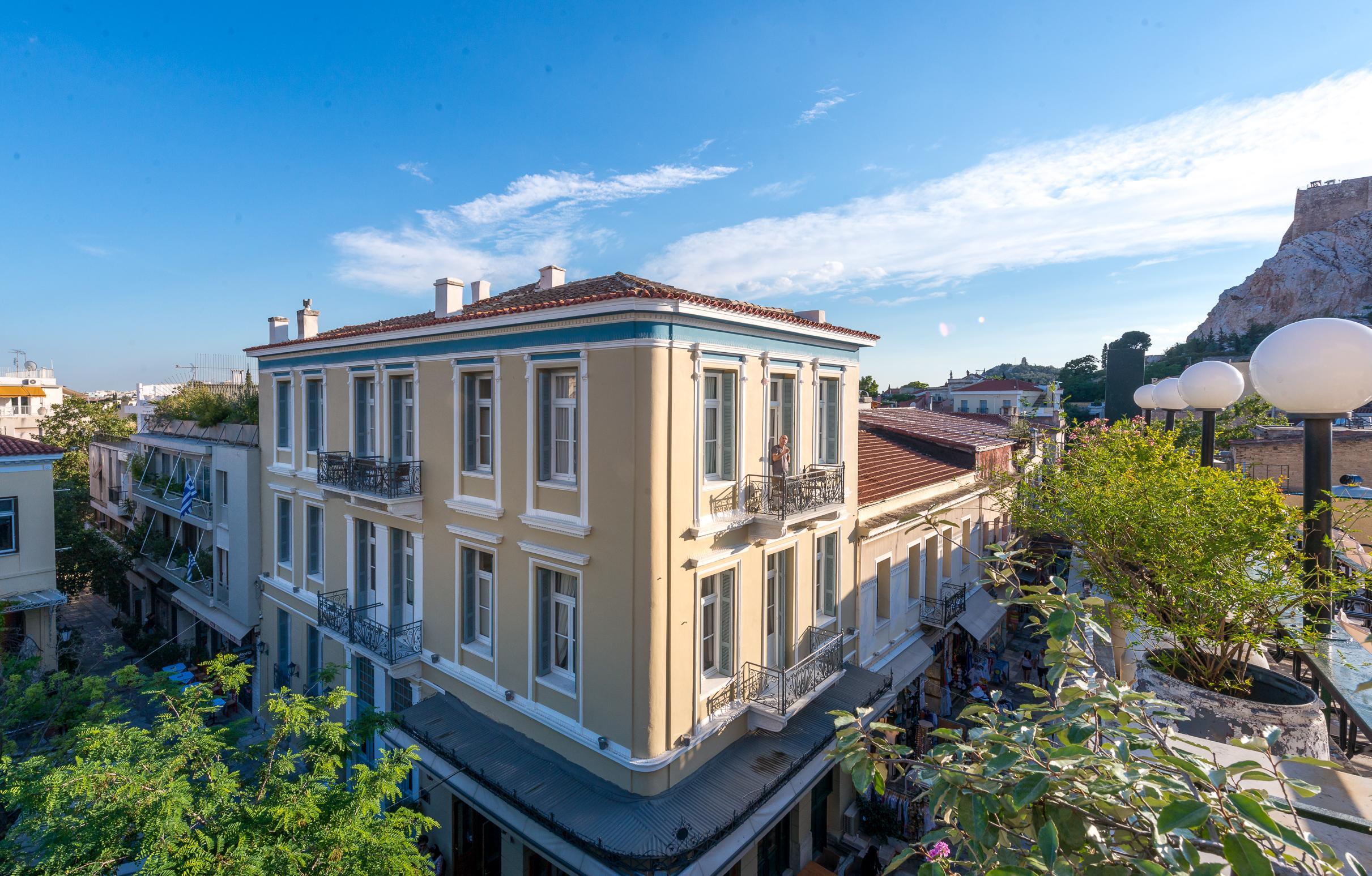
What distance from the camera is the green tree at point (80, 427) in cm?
2989

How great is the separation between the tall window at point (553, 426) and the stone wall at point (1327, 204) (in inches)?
5368

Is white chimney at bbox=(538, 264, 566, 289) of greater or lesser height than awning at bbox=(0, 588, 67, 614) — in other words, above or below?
above

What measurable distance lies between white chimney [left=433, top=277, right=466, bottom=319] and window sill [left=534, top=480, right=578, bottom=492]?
570cm

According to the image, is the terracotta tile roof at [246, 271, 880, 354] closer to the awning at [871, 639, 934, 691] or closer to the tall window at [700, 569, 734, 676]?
the tall window at [700, 569, 734, 676]

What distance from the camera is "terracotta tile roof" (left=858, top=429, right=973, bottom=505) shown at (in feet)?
47.1

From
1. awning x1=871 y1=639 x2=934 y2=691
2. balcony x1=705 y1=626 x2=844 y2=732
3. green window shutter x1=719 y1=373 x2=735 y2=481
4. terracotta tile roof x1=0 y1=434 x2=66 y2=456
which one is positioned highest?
green window shutter x1=719 y1=373 x2=735 y2=481

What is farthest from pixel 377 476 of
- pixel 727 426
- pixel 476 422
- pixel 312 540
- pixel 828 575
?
pixel 828 575

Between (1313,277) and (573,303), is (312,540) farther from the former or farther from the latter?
(1313,277)

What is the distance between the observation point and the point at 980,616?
1802 cm

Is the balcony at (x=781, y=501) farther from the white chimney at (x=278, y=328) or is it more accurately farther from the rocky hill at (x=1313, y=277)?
the rocky hill at (x=1313, y=277)

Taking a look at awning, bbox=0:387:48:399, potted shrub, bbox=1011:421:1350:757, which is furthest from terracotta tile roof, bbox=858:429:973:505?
awning, bbox=0:387:48:399

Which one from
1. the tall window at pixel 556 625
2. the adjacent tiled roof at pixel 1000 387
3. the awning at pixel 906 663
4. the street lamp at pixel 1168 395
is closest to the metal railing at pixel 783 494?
the tall window at pixel 556 625

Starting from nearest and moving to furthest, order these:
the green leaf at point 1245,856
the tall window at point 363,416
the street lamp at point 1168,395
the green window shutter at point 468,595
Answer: the green leaf at point 1245,856, the street lamp at point 1168,395, the green window shutter at point 468,595, the tall window at point 363,416

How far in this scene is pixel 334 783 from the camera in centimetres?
694
